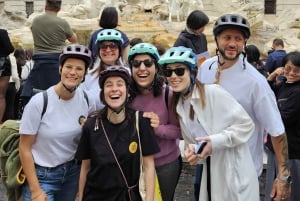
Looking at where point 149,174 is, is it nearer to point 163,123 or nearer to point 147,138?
point 147,138

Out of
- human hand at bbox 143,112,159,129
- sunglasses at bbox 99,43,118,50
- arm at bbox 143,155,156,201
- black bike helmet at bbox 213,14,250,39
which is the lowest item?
arm at bbox 143,155,156,201

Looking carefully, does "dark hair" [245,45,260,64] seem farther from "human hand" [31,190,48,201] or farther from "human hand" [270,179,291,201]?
"human hand" [31,190,48,201]

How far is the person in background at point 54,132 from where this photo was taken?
147 inches

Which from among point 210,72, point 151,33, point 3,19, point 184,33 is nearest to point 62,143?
point 210,72

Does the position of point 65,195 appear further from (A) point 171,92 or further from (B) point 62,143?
(A) point 171,92

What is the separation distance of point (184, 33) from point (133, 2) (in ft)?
74.7

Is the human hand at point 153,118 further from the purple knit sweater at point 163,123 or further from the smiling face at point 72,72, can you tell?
the smiling face at point 72,72

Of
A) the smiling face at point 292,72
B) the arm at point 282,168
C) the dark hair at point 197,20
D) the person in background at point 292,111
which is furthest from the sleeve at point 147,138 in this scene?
the dark hair at point 197,20

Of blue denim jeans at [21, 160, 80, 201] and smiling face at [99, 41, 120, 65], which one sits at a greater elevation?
smiling face at [99, 41, 120, 65]

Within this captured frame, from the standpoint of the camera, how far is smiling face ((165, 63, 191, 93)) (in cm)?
365

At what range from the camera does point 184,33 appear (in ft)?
20.8

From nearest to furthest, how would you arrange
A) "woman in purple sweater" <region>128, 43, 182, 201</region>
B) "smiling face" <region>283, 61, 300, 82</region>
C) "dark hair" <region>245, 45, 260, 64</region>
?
1. "woman in purple sweater" <region>128, 43, 182, 201</region>
2. "smiling face" <region>283, 61, 300, 82</region>
3. "dark hair" <region>245, 45, 260, 64</region>

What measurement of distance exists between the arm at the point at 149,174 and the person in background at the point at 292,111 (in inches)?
66.2

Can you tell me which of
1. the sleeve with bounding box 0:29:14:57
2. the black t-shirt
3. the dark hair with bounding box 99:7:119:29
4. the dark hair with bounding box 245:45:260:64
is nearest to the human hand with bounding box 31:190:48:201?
the black t-shirt
